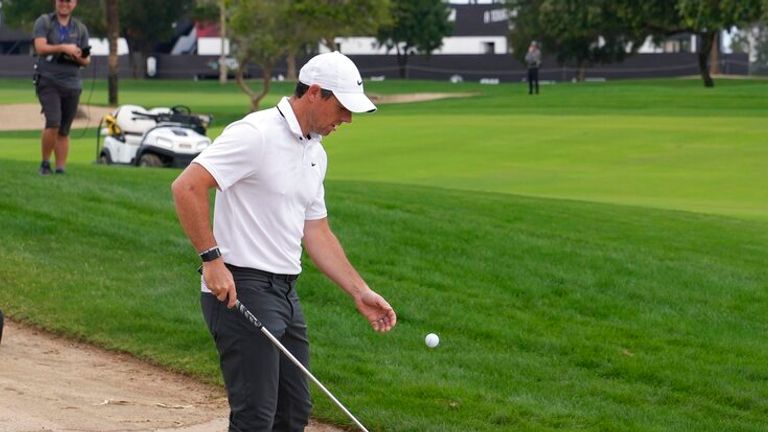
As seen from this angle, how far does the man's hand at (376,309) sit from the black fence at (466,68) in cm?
7335

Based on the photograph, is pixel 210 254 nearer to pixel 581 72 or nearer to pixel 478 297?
pixel 478 297

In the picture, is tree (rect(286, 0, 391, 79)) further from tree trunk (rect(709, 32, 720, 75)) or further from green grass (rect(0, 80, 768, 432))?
green grass (rect(0, 80, 768, 432))

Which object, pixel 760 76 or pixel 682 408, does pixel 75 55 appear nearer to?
pixel 682 408

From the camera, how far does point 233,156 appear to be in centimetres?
546

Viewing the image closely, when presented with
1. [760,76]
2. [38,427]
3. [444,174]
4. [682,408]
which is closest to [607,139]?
[444,174]

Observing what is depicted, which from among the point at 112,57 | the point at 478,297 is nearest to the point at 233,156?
the point at 478,297

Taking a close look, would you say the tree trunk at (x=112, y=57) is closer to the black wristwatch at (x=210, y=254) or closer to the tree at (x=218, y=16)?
the tree at (x=218, y=16)

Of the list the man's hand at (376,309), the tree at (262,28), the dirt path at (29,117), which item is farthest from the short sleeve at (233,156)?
the tree at (262,28)

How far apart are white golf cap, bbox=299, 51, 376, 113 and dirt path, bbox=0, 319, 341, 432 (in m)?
2.38

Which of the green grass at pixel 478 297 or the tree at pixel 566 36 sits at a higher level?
the tree at pixel 566 36

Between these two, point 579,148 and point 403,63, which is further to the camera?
point 403,63

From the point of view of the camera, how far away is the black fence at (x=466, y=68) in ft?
265

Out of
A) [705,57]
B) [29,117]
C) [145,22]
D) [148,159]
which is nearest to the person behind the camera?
[148,159]

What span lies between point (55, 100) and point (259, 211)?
9.06m
